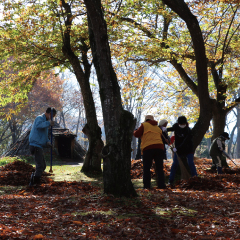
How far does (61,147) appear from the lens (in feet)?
73.5

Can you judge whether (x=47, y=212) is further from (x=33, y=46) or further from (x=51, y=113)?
(x=33, y=46)

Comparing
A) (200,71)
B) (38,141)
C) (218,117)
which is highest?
(200,71)

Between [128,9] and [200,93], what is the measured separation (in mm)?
4641

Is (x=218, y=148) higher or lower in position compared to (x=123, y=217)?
higher

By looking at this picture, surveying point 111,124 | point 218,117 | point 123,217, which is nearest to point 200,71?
point 218,117

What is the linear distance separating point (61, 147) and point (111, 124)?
18.0 meters

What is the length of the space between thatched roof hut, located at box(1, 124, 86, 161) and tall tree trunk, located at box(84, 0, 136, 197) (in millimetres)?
16332

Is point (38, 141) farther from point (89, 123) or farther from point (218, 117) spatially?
point (218, 117)

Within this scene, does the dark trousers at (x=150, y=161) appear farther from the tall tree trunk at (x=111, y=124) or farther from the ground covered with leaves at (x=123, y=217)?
the tall tree trunk at (x=111, y=124)

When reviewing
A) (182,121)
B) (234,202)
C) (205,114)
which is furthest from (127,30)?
(234,202)

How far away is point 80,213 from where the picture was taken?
162 inches

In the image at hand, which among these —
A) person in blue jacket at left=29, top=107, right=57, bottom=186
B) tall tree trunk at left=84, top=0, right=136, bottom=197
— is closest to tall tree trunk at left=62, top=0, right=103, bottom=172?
person in blue jacket at left=29, top=107, right=57, bottom=186

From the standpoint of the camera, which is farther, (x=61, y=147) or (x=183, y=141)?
(x=61, y=147)

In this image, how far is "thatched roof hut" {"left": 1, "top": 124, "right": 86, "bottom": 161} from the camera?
69.1 ft
